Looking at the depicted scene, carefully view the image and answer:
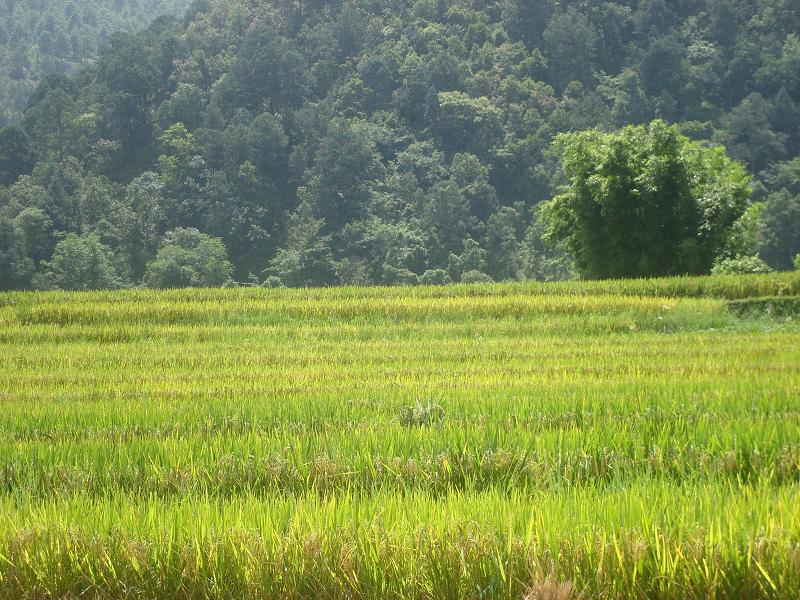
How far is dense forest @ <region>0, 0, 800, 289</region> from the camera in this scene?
205ft

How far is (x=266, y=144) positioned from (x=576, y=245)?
1739 inches

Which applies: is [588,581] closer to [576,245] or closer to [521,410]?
[521,410]

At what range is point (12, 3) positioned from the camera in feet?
452

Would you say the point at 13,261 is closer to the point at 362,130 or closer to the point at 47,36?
the point at 362,130

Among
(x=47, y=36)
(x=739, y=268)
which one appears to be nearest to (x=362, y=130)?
(x=739, y=268)

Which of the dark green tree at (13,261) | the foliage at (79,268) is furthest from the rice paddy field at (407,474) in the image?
the dark green tree at (13,261)

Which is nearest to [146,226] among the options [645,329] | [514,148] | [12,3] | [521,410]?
[514,148]

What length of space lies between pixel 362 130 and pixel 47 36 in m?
67.2

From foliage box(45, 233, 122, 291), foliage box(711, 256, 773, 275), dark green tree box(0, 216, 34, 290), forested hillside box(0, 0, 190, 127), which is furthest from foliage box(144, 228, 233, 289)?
forested hillside box(0, 0, 190, 127)

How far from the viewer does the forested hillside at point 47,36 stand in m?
109

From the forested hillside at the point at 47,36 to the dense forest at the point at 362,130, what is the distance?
98.5 ft

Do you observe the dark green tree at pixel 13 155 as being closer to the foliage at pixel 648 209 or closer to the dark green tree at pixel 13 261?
the dark green tree at pixel 13 261

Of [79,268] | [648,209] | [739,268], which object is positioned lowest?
[79,268]

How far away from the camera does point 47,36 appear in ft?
400
